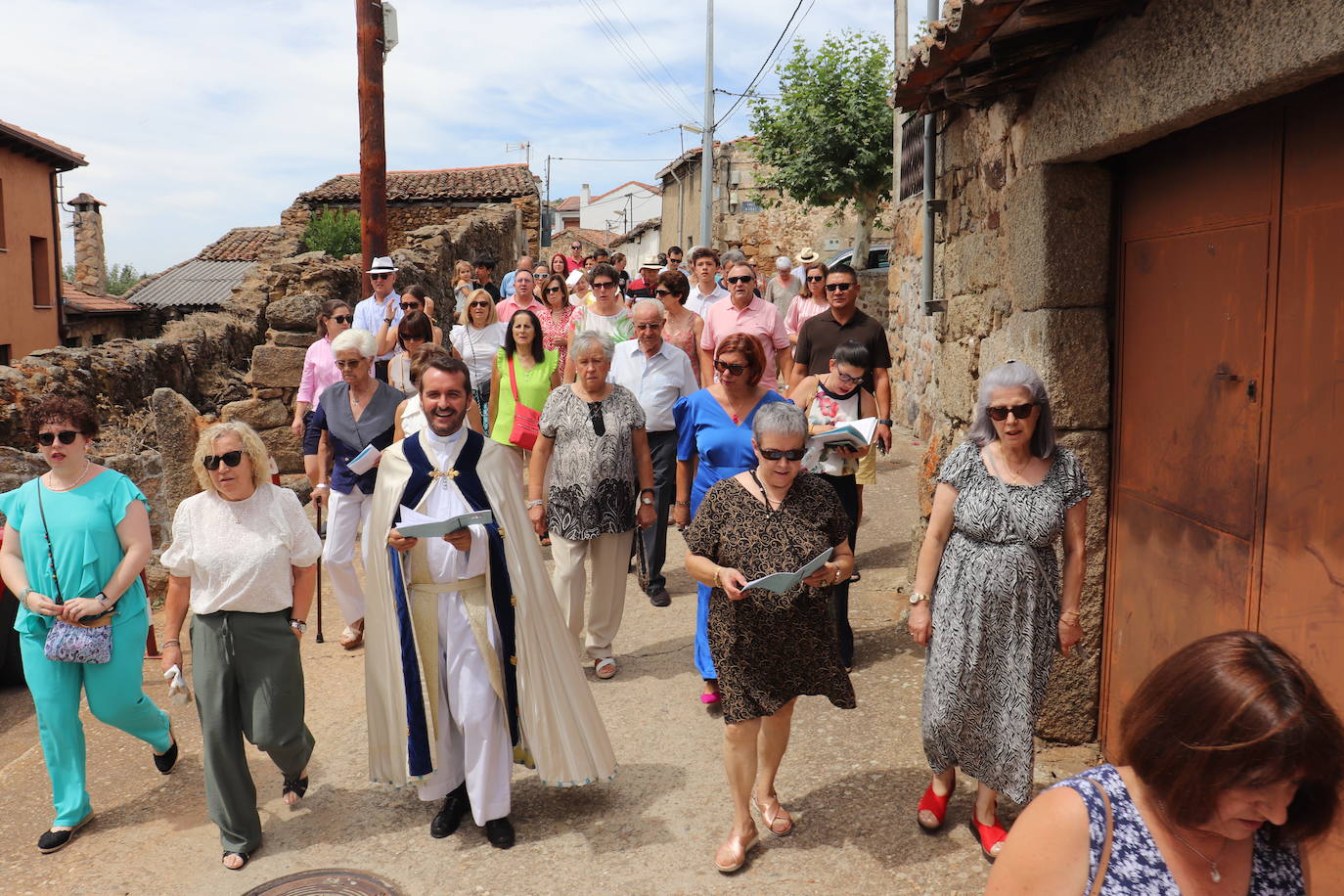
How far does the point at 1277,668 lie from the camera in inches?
64.6

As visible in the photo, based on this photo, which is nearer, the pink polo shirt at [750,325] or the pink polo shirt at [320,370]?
the pink polo shirt at [320,370]

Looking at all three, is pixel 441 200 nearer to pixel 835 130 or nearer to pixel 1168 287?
pixel 835 130

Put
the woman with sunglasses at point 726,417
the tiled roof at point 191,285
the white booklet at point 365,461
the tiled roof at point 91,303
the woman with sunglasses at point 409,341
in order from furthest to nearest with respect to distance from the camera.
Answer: the tiled roof at point 191,285
the tiled roof at point 91,303
the woman with sunglasses at point 409,341
the white booklet at point 365,461
the woman with sunglasses at point 726,417

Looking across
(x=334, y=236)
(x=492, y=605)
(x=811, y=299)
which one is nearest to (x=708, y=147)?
(x=334, y=236)

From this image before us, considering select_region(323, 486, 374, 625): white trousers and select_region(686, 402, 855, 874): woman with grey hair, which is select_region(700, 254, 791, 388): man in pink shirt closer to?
select_region(323, 486, 374, 625): white trousers

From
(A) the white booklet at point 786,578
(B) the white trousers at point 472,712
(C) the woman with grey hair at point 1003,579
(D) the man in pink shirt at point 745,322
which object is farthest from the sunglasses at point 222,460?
(D) the man in pink shirt at point 745,322

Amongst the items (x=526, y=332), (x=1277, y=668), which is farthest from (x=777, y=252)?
(x=1277, y=668)

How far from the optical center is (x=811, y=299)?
905 cm

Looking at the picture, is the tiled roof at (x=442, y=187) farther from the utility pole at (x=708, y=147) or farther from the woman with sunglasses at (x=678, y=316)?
the woman with sunglasses at (x=678, y=316)

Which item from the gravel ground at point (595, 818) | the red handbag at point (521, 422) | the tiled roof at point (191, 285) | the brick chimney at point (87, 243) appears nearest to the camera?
the gravel ground at point (595, 818)

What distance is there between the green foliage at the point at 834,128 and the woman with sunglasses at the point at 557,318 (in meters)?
11.4

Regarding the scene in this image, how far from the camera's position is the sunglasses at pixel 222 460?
390 centimetres

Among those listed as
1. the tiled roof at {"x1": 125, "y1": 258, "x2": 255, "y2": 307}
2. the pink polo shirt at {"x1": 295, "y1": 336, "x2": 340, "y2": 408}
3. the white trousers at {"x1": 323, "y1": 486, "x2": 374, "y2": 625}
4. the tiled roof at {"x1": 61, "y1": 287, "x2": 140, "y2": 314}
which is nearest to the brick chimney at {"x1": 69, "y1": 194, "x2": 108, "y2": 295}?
the tiled roof at {"x1": 125, "y1": 258, "x2": 255, "y2": 307}

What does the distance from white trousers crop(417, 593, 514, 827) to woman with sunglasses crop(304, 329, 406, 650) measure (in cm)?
200
